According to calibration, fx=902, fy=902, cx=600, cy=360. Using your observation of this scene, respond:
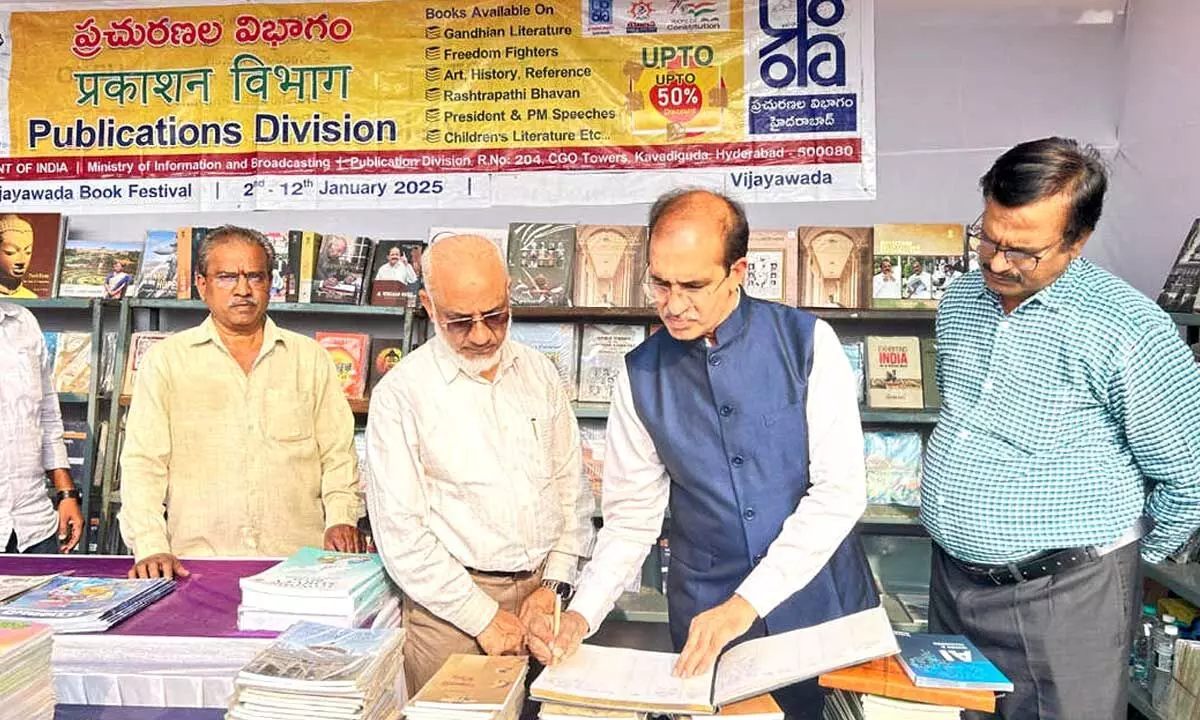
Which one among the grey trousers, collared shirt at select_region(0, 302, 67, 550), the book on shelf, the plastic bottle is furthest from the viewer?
the plastic bottle

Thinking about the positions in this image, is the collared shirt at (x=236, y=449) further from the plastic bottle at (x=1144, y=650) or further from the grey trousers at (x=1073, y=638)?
the plastic bottle at (x=1144, y=650)

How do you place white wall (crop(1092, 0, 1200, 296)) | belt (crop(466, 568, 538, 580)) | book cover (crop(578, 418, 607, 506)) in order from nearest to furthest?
1. belt (crop(466, 568, 538, 580))
2. white wall (crop(1092, 0, 1200, 296))
3. book cover (crop(578, 418, 607, 506))

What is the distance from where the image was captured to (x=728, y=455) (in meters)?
1.73

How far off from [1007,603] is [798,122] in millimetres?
2328

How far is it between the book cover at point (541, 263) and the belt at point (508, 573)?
1.68m

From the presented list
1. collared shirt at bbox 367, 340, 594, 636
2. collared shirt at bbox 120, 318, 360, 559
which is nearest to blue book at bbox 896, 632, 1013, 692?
collared shirt at bbox 367, 340, 594, 636

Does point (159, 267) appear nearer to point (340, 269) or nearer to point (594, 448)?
point (340, 269)

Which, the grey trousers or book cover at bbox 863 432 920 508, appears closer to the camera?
the grey trousers

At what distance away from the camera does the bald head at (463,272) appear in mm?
1811

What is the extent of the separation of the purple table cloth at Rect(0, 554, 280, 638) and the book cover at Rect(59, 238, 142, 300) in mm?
1830

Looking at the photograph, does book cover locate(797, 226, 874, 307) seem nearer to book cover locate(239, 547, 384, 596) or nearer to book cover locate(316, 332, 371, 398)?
book cover locate(316, 332, 371, 398)

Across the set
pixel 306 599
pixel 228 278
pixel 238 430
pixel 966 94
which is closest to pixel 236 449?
pixel 238 430

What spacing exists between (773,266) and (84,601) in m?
2.61

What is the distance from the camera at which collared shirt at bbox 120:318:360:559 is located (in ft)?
8.16
